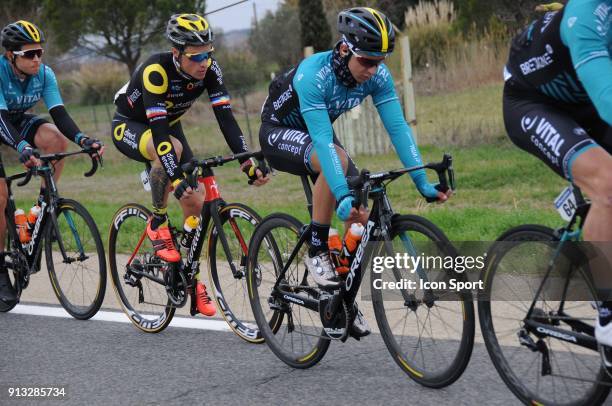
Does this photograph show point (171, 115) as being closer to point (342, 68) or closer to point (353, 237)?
point (342, 68)

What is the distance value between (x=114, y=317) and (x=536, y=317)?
3.80m

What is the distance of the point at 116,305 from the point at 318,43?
43.5ft

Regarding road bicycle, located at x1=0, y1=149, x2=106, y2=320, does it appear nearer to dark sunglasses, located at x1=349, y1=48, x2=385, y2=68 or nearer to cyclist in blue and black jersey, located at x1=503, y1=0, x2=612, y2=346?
dark sunglasses, located at x1=349, y1=48, x2=385, y2=68

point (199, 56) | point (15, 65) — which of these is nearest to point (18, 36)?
point (15, 65)

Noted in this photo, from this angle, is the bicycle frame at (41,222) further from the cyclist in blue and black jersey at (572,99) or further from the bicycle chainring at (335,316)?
the cyclist in blue and black jersey at (572,99)

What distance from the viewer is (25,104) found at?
7.83m

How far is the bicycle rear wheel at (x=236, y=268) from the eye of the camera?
6113 mm

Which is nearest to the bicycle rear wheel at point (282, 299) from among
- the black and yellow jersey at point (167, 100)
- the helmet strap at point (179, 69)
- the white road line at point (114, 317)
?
the white road line at point (114, 317)

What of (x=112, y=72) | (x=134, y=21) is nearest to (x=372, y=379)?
(x=134, y=21)

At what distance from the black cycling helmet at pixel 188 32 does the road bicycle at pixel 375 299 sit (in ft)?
4.18

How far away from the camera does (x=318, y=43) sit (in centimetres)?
2002

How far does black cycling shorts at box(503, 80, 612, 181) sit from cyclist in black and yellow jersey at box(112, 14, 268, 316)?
2.00m

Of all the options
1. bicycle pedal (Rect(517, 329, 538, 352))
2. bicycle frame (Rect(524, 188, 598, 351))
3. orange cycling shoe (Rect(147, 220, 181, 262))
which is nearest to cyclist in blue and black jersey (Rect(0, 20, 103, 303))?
orange cycling shoe (Rect(147, 220, 181, 262))

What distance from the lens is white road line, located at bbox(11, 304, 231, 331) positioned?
667 cm
